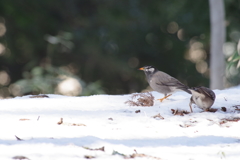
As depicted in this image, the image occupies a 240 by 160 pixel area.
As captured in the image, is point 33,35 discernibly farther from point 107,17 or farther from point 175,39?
point 175,39

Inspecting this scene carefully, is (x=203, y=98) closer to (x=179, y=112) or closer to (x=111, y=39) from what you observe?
(x=179, y=112)

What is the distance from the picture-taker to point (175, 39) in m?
12.2

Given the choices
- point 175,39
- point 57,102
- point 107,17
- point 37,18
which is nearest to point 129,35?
point 107,17

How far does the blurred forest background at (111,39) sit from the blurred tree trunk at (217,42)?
7.16 ft

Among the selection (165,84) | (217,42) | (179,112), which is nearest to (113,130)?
(179,112)

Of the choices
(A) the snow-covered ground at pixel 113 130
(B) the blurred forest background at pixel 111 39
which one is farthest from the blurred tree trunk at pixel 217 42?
(A) the snow-covered ground at pixel 113 130

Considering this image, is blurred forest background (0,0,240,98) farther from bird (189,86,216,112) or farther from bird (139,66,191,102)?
bird (189,86,216,112)

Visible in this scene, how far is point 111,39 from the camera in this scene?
37.1ft

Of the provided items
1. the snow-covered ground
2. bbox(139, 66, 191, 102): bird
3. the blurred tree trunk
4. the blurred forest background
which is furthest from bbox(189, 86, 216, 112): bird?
the blurred forest background

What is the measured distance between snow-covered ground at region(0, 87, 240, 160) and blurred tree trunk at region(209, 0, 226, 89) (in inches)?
158

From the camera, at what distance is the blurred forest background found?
1099 centimetres

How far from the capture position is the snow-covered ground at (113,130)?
8.02 ft

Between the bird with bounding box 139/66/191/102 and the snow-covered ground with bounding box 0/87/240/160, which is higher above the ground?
the bird with bounding box 139/66/191/102

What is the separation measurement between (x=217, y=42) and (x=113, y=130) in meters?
5.73
